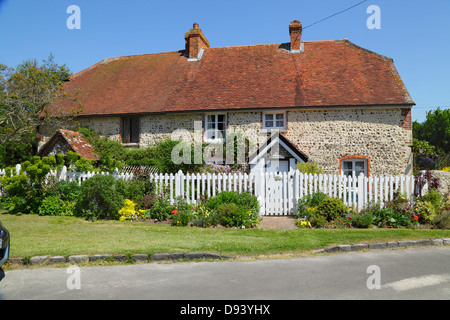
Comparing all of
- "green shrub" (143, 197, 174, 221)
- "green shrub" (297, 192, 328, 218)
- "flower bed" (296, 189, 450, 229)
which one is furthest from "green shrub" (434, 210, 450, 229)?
"green shrub" (143, 197, 174, 221)

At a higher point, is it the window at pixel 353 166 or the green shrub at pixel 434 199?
the window at pixel 353 166

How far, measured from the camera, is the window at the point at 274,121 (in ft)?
56.3

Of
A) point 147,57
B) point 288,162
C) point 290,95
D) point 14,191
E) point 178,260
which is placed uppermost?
point 147,57

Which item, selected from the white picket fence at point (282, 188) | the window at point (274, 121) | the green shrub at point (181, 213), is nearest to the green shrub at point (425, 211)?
the white picket fence at point (282, 188)

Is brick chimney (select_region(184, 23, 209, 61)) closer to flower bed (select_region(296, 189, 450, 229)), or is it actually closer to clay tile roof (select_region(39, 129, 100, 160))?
clay tile roof (select_region(39, 129, 100, 160))

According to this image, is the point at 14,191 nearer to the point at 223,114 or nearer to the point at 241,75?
the point at 223,114

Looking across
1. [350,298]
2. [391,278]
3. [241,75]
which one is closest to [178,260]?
[350,298]

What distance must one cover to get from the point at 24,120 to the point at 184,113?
23.8ft

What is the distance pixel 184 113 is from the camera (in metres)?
17.5

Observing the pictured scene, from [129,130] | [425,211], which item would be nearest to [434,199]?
[425,211]

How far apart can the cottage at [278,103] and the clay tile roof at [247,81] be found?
5cm

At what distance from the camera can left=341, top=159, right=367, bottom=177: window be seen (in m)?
16.5

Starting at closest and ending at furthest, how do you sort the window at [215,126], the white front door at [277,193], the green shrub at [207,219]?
the green shrub at [207,219] → the white front door at [277,193] → the window at [215,126]

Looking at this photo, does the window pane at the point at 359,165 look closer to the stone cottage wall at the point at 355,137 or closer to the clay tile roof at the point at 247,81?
the stone cottage wall at the point at 355,137
